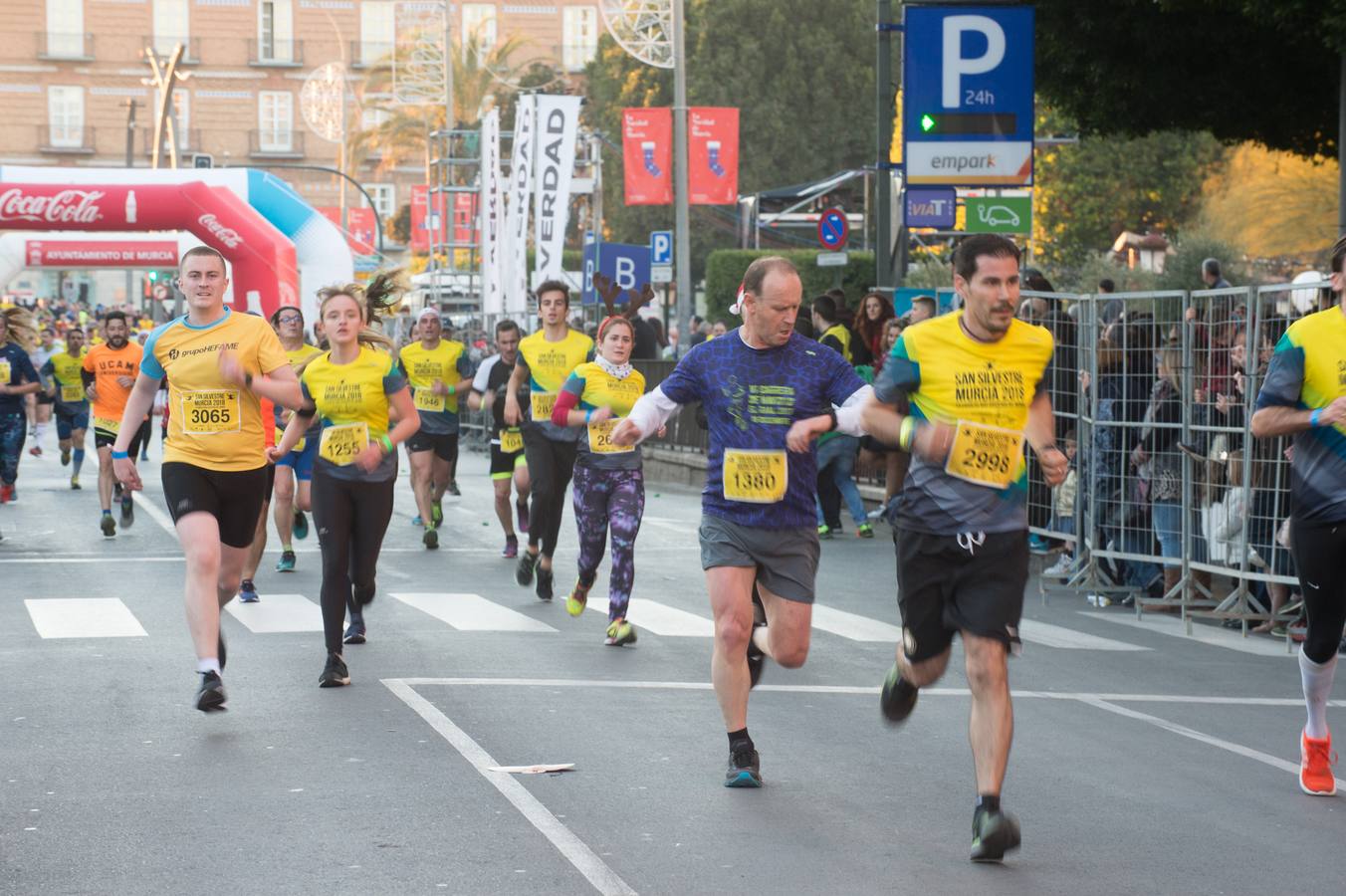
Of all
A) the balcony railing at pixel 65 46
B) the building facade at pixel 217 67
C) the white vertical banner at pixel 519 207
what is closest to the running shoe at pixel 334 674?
the white vertical banner at pixel 519 207

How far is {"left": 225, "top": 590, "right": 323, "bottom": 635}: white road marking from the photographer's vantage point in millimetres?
12070

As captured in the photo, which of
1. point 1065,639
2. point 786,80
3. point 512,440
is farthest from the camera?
point 786,80

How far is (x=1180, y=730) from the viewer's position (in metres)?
9.05

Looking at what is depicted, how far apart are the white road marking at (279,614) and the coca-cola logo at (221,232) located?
14.5 metres

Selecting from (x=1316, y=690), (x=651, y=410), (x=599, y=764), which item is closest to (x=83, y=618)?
(x=599, y=764)

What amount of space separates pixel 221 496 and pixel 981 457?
383cm

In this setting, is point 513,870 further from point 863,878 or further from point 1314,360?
point 1314,360

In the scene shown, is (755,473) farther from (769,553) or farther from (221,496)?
(221,496)

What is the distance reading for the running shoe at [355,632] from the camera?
36.8 feet

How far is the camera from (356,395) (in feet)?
33.4

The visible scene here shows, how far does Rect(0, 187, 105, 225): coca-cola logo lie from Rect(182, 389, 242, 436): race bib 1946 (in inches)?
750

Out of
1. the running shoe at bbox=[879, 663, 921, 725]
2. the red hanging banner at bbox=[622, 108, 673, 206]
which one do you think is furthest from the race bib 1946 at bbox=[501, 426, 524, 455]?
the red hanging banner at bbox=[622, 108, 673, 206]

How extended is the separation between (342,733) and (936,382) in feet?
10.2

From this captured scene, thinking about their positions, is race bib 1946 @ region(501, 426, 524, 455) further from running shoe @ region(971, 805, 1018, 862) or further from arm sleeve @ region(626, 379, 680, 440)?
running shoe @ region(971, 805, 1018, 862)
